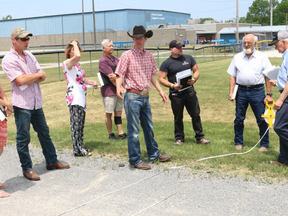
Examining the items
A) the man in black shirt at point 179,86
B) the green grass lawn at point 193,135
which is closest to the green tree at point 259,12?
the green grass lawn at point 193,135

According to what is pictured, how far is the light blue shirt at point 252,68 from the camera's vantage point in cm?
625

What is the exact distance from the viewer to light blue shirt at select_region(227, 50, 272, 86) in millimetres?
6250

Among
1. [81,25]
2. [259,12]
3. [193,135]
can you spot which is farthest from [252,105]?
[259,12]

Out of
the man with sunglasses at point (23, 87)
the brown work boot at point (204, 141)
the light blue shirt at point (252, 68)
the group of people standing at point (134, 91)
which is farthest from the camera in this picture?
the brown work boot at point (204, 141)

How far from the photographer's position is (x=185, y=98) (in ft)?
23.1

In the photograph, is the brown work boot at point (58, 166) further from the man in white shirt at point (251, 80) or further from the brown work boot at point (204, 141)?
the man in white shirt at point (251, 80)

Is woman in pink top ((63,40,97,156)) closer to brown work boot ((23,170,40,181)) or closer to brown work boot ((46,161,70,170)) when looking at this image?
brown work boot ((46,161,70,170))

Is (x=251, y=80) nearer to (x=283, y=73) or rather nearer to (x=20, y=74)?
(x=283, y=73)

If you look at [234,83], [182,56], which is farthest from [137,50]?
[234,83]

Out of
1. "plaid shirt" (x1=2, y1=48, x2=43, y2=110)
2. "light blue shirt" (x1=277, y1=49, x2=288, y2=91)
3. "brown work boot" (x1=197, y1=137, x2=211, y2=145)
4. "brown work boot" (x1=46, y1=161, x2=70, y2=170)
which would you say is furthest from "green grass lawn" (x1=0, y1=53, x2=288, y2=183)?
"plaid shirt" (x1=2, y1=48, x2=43, y2=110)

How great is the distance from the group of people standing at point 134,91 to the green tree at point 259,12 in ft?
445

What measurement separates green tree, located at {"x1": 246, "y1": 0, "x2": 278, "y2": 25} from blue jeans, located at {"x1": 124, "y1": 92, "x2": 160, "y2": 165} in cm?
13714

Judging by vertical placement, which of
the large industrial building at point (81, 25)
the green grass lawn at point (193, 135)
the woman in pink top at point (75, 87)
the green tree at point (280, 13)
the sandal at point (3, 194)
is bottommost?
the sandal at point (3, 194)

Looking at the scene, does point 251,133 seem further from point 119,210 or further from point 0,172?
point 0,172
